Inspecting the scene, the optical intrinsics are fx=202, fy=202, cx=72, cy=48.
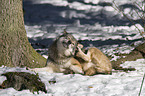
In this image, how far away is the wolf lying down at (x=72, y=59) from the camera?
5.42 m

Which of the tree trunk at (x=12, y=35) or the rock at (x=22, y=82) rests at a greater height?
the tree trunk at (x=12, y=35)

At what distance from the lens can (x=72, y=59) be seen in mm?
5645

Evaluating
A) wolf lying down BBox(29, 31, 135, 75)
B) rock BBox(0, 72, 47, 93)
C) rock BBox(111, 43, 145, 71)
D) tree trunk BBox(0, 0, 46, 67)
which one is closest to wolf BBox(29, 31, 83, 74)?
wolf lying down BBox(29, 31, 135, 75)

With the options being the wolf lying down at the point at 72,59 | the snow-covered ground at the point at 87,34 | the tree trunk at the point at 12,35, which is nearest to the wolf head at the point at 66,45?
the wolf lying down at the point at 72,59

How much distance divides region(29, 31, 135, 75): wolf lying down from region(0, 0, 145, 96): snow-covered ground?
225 mm

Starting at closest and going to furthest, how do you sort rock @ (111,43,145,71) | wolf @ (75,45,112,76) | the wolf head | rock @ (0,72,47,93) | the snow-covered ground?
1. rock @ (0,72,47,93)
2. the snow-covered ground
3. the wolf head
4. wolf @ (75,45,112,76)
5. rock @ (111,43,145,71)

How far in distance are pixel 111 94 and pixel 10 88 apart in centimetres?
212

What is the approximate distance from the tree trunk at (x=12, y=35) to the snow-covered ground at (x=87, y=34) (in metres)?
0.55

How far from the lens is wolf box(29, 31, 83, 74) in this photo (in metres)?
5.39

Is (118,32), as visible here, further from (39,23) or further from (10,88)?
(10,88)

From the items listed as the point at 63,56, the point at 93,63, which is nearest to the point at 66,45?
the point at 63,56

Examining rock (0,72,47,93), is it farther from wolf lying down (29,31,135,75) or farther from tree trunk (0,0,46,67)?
tree trunk (0,0,46,67)

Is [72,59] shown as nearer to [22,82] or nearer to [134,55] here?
[22,82]

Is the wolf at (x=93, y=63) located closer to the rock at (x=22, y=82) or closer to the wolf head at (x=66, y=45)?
the wolf head at (x=66, y=45)
